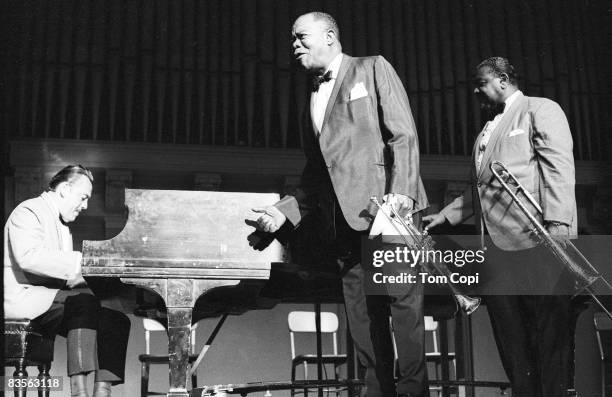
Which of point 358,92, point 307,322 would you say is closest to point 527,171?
point 358,92

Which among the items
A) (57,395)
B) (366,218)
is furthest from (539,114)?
(57,395)

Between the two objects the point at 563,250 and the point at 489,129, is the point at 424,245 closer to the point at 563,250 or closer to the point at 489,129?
the point at 563,250

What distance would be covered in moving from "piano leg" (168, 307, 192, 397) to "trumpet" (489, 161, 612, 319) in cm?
137

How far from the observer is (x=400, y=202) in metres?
3.03

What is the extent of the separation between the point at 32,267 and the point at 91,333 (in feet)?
1.47

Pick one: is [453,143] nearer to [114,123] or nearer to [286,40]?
[286,40]

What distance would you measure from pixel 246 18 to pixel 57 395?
330cm

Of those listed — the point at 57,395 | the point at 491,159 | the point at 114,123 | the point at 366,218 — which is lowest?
the point at 57,395

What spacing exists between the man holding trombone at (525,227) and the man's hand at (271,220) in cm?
86

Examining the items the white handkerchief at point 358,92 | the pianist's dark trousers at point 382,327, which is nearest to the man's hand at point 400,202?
the pianist's dark trousers at point 382,327

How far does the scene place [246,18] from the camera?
275 inches

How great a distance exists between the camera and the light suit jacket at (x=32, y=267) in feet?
12.9

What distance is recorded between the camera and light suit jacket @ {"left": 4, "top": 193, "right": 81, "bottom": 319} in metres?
3.95

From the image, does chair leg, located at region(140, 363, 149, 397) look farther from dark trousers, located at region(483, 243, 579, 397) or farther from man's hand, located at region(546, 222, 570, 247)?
man's hand, located at region(546, 222, 570, 247)
